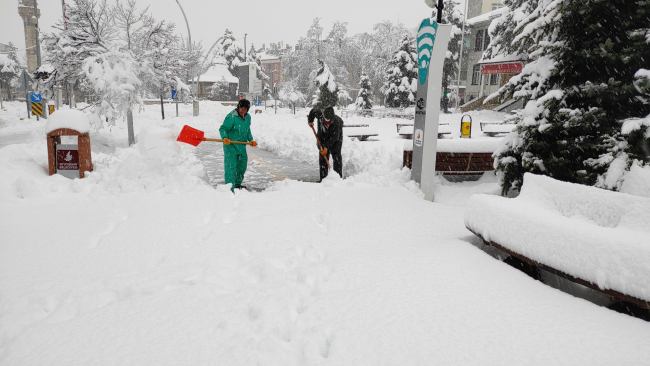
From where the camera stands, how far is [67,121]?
650cm

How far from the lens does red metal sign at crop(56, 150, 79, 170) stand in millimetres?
6453

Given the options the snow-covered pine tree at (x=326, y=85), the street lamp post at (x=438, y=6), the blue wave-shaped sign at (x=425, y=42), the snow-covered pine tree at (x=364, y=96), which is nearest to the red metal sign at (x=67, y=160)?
the blue wave-shaped sign at (x=425, y=42)

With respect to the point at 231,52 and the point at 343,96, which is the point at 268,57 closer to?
the point at 231,52

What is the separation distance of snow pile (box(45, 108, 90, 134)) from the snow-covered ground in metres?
1.39

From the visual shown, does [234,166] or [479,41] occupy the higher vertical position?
[479,41]

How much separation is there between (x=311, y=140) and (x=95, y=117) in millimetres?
6222

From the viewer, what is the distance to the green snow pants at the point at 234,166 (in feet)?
21.5

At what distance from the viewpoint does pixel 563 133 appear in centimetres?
502

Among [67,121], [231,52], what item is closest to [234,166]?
[67,121]

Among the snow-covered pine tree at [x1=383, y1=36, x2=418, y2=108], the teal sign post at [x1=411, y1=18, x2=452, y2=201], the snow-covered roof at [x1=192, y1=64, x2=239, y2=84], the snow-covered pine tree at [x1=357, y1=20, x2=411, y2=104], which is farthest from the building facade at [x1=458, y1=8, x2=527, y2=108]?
the snow-covered roof at [x1=192, y1=64, x2=239, y2=84]

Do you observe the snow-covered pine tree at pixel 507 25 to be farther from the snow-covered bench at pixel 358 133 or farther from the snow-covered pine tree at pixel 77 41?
the snow-covered pine tree at pixel 77 41

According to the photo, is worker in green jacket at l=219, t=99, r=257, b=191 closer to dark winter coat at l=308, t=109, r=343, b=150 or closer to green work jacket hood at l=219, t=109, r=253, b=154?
green work jacket hood at l=219, t=109, r=253, b=154

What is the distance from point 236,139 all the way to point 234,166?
489mm

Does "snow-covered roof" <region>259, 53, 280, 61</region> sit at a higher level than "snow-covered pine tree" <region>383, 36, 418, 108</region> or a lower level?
higher
